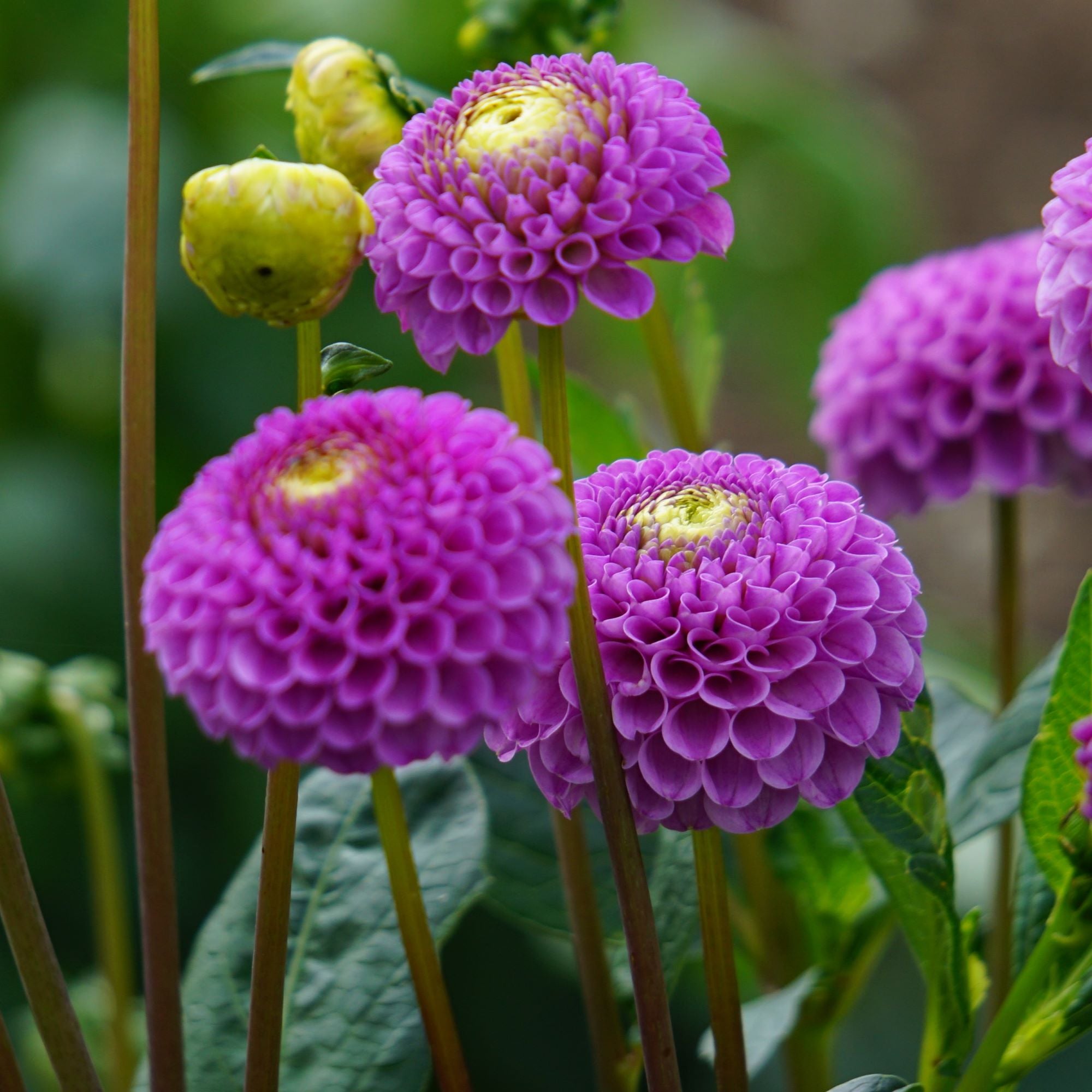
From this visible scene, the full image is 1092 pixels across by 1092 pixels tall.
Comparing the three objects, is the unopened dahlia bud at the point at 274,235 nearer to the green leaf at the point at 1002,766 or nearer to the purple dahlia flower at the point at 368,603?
the purple dahlia flower at the point at 368,603

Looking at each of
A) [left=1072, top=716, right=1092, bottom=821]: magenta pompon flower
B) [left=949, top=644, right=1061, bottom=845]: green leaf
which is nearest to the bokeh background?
[left=949, top=644, right=1061, bottom=845]: green leaf

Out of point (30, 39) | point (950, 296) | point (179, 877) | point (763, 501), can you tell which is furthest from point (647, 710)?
point (30, 39)

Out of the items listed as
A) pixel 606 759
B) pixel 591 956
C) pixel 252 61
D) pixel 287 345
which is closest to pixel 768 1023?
pixel 591 956

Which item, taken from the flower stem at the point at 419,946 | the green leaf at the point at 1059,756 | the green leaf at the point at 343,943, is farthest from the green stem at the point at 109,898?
the green leaf at the point at 1059,756

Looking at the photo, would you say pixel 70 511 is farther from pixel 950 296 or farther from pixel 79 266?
pixel 950 296

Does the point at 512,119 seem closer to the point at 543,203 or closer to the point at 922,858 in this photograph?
the point at 543,203

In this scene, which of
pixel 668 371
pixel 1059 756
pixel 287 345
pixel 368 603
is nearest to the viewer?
pixel 368 603
